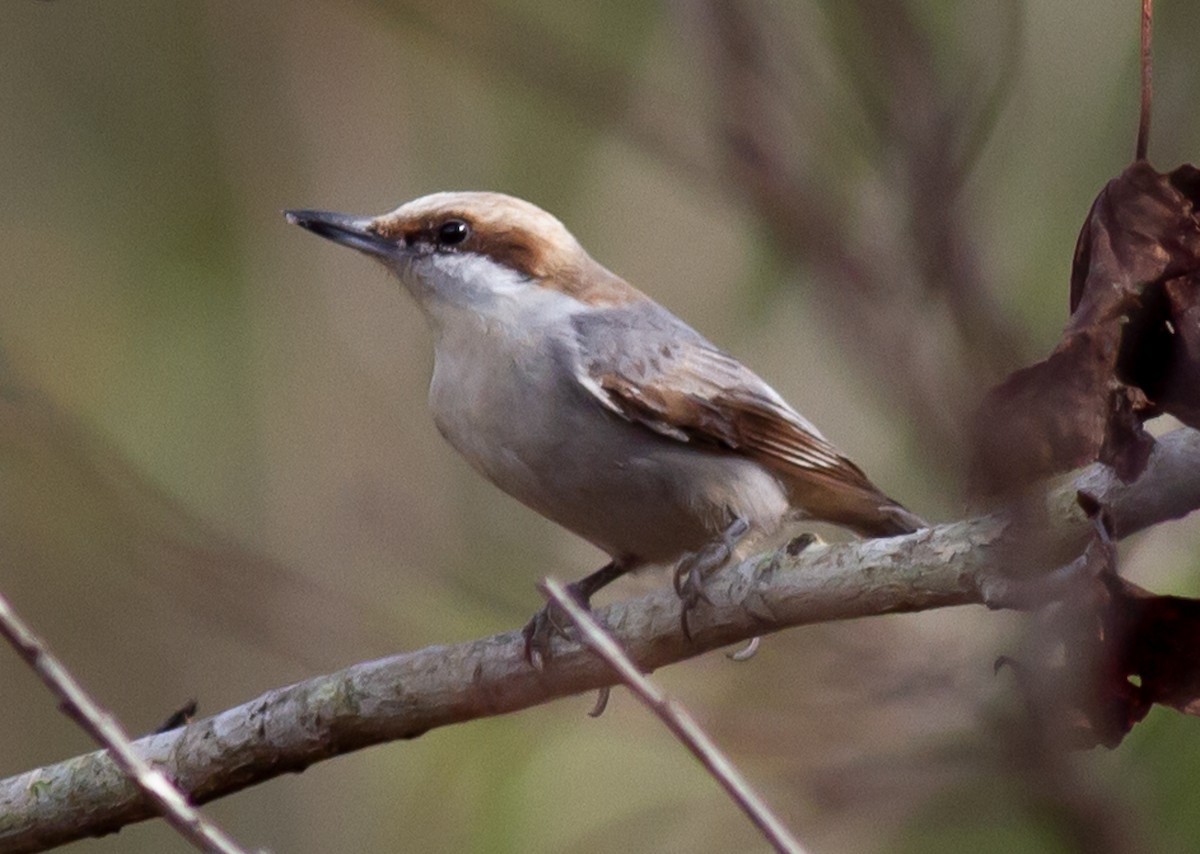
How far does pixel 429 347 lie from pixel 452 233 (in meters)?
2.28

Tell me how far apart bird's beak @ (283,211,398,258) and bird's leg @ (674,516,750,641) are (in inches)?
50.3

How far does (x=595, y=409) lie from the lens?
4.22m

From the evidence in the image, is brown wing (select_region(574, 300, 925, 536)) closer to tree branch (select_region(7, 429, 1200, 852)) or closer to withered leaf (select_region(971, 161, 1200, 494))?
tree branch (select_region(7, 429, 1200, 852))

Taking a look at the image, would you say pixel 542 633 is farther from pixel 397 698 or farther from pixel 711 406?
pixel 711 406

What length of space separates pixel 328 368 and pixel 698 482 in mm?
3652

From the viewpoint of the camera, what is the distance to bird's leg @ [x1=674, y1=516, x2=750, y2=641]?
11.4 feet

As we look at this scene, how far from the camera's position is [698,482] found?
13.9 ft

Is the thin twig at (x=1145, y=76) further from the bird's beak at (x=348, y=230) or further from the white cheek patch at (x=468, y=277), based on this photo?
the bird's beak at (x=348, y=230)

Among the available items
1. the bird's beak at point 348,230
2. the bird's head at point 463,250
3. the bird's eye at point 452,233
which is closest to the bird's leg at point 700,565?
the bird's head at point 463,250

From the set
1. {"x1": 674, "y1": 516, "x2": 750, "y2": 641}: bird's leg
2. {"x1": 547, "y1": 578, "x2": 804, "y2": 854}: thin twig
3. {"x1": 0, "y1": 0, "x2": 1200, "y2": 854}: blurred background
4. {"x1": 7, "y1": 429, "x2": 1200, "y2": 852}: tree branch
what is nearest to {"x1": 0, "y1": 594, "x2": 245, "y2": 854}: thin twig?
{"x1": 547, "y1": 578, "x2": 804, "y2": 854}: thin twig

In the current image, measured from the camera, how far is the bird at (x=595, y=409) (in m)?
4.18

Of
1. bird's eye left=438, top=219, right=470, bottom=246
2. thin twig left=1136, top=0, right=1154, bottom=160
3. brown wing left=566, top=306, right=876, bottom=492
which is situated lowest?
Result: brown wing left=566, top=306, right=876, bottom=492

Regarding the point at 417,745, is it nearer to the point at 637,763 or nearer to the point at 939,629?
the point at 637,763

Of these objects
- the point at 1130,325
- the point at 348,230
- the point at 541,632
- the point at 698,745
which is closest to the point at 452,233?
the point at 348,230
